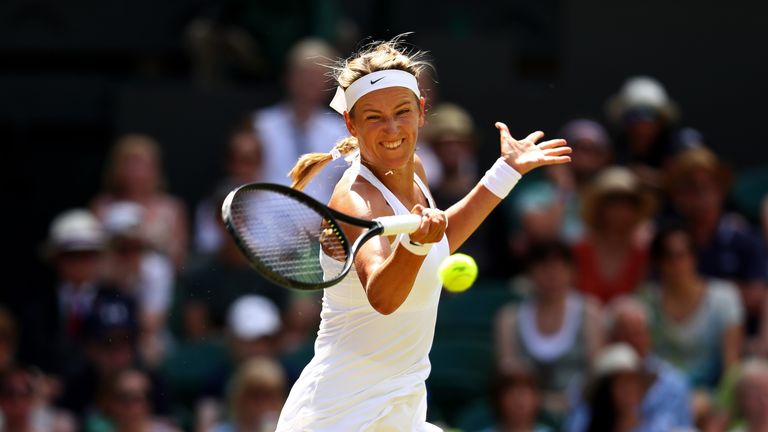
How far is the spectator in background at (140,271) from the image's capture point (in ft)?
24.6

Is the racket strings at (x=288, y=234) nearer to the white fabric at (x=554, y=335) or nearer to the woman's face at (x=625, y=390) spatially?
the woman's face at (x=625, y=390)

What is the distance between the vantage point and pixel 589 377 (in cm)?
693

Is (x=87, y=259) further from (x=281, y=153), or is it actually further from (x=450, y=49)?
(x=450, y=49)

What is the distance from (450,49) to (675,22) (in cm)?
137

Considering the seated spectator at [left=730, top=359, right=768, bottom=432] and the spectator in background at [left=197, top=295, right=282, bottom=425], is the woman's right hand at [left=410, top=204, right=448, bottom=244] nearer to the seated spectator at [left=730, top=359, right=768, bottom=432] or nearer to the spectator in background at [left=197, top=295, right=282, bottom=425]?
the seated spectator at [left=730, top=359, right=768, bottom=432]

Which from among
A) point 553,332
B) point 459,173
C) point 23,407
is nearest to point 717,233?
point 553,332

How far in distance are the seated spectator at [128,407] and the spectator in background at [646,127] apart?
2.65m

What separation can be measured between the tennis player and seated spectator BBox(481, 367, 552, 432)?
250cm

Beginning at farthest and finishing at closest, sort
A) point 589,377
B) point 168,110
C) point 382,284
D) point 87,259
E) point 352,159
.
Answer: point 168,110
point 87,259
point 589,377
point 352,159
point 382,284

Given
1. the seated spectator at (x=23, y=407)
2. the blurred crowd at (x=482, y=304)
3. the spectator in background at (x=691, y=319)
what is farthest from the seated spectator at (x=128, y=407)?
the spectator in background at (x=691, y=319)

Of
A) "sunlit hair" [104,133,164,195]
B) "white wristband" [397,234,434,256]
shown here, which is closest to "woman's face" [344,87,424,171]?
"white wristband" [397,234,434,256]

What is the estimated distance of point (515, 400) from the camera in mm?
6750

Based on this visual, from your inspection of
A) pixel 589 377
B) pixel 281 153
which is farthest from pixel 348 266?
pixel 281 153

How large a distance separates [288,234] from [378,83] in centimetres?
48
